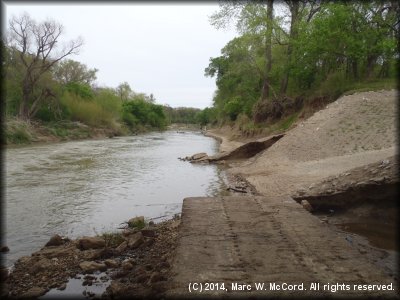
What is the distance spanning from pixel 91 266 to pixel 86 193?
6983 mm

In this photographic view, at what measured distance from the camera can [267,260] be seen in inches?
191

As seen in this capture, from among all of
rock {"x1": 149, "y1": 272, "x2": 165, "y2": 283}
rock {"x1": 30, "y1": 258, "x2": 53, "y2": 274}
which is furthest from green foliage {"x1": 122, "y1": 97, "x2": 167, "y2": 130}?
rock {"x1": 149, "y1": 272, "x2": 165, "y2": 283}

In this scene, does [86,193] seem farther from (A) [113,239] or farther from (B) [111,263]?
(B) [111,263]

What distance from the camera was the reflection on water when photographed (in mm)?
8430

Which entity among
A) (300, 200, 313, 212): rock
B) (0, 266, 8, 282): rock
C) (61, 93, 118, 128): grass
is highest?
(61, 93, 118, 128): grass

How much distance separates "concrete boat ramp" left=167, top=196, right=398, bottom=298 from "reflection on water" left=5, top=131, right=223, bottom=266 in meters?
3.16

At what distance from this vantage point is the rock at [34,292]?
4887mm

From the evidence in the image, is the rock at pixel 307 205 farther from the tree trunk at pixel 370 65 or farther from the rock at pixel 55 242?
the tree trunk at pixel 370 65

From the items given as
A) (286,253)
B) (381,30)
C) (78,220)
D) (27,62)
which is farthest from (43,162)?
(27,62)

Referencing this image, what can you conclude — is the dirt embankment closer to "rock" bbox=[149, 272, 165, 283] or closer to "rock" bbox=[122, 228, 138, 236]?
"rock" bbox=[149, 272, 165, 283]

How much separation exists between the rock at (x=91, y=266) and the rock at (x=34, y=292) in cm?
69

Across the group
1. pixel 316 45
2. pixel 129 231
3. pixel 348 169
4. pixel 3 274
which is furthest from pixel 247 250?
pixel 316 45

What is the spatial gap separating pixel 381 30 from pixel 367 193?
1571 centimetres

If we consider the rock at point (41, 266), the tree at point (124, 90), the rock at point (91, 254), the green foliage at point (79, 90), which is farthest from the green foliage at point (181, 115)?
the rock at point (41, 266)
